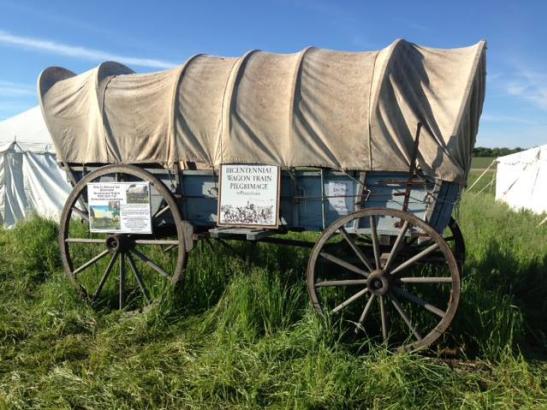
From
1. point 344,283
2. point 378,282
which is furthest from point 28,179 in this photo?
point 378,282

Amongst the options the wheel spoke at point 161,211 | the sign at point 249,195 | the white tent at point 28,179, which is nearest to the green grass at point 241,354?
the sign at point 249,195

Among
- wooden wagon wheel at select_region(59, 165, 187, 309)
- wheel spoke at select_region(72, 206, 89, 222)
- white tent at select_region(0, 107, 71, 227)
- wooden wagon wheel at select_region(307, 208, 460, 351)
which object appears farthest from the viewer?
white tent at select_region(0, 107, 71, 227)

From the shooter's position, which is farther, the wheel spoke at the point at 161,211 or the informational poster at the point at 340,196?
the wheel spoke at the point at 161,211

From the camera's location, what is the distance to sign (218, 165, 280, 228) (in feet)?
16.1

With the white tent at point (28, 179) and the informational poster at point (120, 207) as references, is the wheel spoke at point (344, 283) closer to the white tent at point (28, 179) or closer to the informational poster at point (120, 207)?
the informational poster at point (120, 207)

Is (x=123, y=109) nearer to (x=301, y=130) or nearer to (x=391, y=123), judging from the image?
(x=301, y=130)

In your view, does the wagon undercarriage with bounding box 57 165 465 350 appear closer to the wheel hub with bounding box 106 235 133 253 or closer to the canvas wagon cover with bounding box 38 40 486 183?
the wheel hub with bounding box 106 235 133 253

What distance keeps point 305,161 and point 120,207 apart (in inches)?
82.4

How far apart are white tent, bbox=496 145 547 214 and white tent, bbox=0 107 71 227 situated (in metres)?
14.4

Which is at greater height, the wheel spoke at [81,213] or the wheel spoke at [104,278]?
the wheel spoke at [81,213]

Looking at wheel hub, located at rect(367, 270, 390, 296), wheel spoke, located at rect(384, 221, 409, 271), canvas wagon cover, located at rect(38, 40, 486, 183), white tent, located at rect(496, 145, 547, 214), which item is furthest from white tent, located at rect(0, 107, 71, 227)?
white tent, located at rect(496, 145, 547, 214)

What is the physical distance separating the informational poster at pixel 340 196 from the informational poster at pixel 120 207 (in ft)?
6.26

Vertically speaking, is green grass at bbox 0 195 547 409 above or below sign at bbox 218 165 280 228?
below

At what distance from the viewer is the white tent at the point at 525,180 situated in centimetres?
1681
